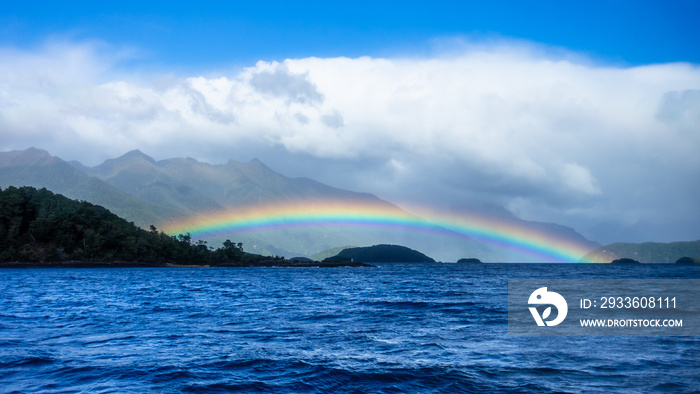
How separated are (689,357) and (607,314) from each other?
17.1m

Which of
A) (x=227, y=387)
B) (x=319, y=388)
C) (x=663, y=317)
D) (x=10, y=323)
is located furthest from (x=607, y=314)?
(x=10, y=323)

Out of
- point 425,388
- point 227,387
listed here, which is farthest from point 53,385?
point 425,388

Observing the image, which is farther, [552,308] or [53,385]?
[552,308]

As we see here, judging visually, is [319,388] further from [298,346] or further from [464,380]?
[298,346]

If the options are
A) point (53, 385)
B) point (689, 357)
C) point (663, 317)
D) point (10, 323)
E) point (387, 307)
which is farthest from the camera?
point (387, 307)

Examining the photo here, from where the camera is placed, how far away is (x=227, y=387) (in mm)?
19312

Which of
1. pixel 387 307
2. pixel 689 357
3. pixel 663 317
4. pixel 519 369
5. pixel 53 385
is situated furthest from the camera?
pixel 387 307

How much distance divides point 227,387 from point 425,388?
7.67 meters

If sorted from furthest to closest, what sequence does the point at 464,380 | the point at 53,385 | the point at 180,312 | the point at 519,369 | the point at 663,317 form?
the point at 180,312, the point at 663,317, the point at 519,369, the point at 464,380, the point at 53,385

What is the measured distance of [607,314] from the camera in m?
41.7

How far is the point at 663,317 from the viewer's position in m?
40.2

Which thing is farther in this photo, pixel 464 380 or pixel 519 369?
pixel 519 369

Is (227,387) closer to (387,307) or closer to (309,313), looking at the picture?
(309,313)

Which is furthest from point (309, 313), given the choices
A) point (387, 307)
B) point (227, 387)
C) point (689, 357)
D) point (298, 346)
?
point (689, 357)
